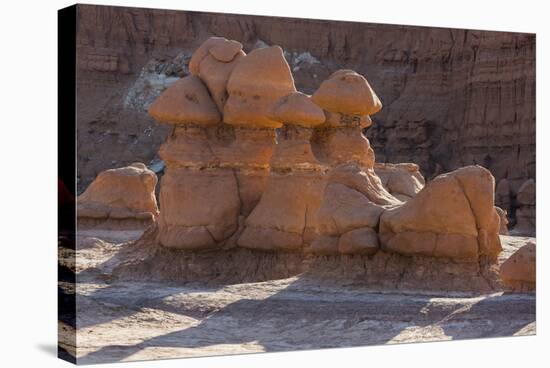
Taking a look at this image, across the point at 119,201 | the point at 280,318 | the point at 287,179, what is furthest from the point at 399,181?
the point at 280,318

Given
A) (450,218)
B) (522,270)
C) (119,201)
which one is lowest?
(119,201)

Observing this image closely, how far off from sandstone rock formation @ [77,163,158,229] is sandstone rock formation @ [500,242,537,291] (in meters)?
12.3

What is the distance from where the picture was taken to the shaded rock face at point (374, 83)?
2892 centimetres

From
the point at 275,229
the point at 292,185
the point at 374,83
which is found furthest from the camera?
the point at 374,83

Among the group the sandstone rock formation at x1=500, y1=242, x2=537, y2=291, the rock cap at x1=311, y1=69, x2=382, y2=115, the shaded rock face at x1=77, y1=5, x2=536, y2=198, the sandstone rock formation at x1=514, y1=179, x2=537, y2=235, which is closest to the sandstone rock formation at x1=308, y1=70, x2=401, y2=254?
the rock cap at x1=311, y1=69, x2=382, y2=115

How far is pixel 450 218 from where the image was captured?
1609 centimetres

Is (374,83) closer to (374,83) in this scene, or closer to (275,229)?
(374,83)

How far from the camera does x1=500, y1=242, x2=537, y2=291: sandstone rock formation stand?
51.1 feet

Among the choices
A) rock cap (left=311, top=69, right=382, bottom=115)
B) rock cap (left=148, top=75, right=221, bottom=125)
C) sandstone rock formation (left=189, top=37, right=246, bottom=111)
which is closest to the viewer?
rock cap (left=311, top=69, right=382, bottom=115)

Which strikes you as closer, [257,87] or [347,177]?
[347,177]

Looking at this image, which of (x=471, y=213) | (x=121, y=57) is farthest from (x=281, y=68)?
(x=121, y=57)

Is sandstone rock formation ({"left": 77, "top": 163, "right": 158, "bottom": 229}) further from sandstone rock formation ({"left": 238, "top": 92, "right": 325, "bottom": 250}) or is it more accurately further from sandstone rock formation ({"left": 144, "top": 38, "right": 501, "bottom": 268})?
sandstone rock formation ({"left": 238, "top": 92, "right": 325, "bottom": 250})

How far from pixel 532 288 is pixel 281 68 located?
250 inches

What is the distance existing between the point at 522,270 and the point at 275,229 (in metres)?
4.87
